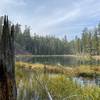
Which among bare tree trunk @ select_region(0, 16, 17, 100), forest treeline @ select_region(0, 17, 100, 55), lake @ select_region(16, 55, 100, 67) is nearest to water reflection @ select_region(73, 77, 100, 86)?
bare tree trunk @ select_region(0, 16, 17, 100)

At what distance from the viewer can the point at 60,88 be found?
11383 mm

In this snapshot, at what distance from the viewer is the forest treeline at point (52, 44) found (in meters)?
105

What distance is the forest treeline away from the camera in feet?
345

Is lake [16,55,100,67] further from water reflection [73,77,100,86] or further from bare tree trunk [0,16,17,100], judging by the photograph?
bare tree trunk [0,16,17,100]

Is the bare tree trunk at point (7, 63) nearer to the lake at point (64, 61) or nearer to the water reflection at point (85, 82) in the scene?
the water reflection at point (85, 82)

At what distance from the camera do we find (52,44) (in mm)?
143875

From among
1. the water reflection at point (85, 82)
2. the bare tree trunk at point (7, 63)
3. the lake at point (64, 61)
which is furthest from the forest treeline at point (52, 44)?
the bare tree trunk at point (7, 63)

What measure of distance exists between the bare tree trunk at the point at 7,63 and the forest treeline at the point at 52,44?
95.3 meters

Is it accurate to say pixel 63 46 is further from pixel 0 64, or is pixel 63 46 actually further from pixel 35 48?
pixel 0 64

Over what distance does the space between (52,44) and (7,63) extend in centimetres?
13869

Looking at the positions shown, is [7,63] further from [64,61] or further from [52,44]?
[52,44]

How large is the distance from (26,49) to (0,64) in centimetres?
12736

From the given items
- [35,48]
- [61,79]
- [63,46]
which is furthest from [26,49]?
[61,79]

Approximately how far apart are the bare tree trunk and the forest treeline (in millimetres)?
95334
